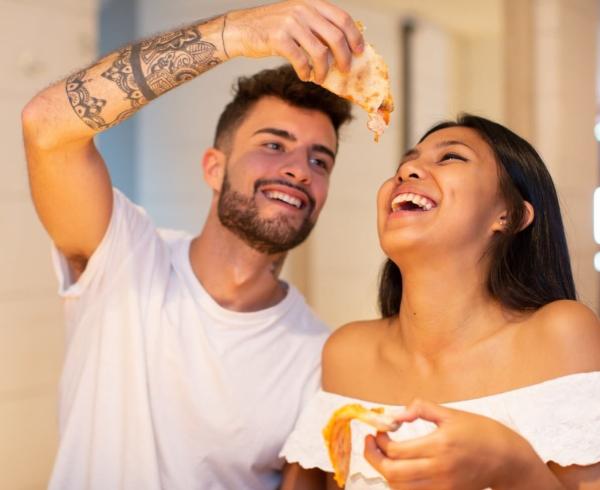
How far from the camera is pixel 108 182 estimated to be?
1813 mm

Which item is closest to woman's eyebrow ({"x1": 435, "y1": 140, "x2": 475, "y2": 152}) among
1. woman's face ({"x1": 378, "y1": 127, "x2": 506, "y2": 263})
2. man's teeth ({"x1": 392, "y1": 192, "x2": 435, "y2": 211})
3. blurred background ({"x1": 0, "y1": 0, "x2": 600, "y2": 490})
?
woman's face ({"x1": 378, "y1": 127, "x2": 506, "y2": 263})

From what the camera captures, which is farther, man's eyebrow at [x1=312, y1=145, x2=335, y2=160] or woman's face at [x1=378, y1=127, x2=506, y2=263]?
man's eyebrow at [x1=312, y1=145, x2=335, y2=160]

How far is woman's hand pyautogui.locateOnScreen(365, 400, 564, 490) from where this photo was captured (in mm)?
1126

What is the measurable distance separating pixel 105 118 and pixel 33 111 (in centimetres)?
16

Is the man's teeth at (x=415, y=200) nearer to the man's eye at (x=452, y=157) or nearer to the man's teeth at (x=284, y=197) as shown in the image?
the man's eye at (x=452, y=157)

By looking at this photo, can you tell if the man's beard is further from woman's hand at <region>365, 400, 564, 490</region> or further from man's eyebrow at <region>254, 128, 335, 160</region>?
woman's hand at <region>365, 400, 564, 490</region>

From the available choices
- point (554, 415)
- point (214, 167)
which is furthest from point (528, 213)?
point (214, 167)

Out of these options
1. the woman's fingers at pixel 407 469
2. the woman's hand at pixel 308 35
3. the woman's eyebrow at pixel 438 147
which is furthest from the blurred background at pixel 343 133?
the woman's fingers at pixel 407 469

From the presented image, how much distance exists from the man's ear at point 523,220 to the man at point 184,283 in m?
0.54

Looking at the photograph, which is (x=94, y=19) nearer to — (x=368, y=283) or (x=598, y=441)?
(x=598, y=441)

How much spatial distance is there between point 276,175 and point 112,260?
1.56 ft

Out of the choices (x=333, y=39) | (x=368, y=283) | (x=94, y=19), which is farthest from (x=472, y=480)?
(x=368, y=283)

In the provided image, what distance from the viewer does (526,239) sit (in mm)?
1692

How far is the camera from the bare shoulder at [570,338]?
1.45 meters
